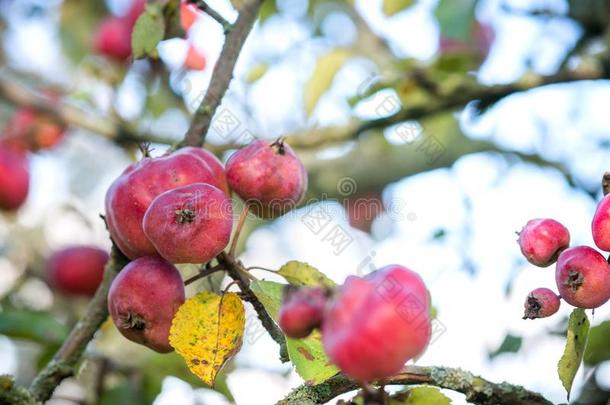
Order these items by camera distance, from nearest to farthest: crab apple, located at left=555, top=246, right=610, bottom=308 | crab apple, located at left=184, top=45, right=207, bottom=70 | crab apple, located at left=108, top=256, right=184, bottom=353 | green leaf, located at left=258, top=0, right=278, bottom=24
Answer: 1. crab apple, located at left=555, top=246, right=610, bottom=308
2. crab apple, located at left=108, top=256, right=184, bottom=353
3. green leaf, located at left=258, top=0, right=278, bottom=24
4. crab apple, located at left=184, top=45, right=207, bottom=70

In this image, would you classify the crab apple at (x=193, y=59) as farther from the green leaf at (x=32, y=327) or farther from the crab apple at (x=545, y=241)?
the crab apple at (x=545, y=241)

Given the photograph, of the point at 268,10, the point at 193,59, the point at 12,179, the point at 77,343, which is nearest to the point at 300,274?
the point at 77,343

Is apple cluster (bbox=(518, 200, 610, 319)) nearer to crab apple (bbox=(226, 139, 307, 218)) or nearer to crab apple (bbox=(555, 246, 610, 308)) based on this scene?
crab apple (bbox=(555, 246, 610, 308))

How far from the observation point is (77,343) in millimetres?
1075

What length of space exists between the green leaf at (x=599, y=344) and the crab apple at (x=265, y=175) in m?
0.49

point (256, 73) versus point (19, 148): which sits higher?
point (19, 148)

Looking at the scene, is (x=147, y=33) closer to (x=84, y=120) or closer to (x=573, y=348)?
(x=573, y=348)

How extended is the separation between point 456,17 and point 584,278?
1084 millimetres

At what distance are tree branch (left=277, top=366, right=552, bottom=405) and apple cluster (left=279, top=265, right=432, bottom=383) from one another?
268 mm

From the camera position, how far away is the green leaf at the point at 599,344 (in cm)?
117

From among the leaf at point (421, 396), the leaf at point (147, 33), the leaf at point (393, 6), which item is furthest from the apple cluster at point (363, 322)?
the leaf at point (393, 6)

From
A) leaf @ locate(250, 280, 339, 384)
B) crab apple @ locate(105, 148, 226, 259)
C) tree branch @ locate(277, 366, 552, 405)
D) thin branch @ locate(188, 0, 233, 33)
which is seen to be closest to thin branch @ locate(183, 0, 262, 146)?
thin branch @ locate(188, 0, 233, 33)

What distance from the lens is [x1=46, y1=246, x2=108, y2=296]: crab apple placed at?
7.69ft

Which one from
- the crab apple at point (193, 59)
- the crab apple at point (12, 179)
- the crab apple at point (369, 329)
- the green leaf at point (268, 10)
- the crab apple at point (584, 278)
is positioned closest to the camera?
the crab apple at point (369, 329)
